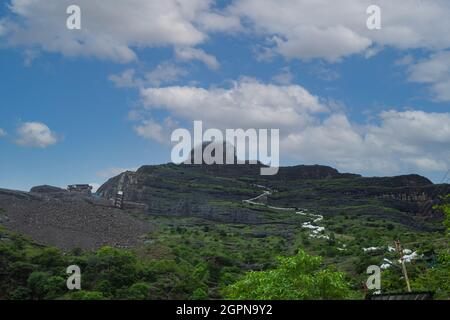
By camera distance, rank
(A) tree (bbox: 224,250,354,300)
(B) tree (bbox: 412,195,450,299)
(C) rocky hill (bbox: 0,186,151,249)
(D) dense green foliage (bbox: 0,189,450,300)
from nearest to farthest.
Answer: (A) tree (bbox: 224,250,354,300)
(B) tree (bbox: 412,195,450,299)
(D) dense green foliage (bbox: 0,189,450,300)
(C) rocky hill (bbox: 0,186,151,249)

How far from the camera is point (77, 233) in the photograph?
10619cm

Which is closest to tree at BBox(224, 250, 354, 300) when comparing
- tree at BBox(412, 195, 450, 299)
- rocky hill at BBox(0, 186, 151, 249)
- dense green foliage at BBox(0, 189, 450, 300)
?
dense green foliage at BBox(0, 189, 450, 300)

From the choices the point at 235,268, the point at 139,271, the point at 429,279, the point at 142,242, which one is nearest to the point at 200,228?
the point at 142,242

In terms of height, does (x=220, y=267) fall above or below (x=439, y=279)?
below

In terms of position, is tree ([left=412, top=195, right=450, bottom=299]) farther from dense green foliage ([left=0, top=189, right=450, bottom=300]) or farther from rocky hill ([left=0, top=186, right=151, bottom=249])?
rocky hill ([left=0, top=186, right=151, bottom=249])

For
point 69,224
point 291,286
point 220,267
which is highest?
point 69,224

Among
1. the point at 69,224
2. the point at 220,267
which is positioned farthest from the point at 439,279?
the point at 69,224

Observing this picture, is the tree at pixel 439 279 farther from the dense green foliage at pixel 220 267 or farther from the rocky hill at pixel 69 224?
the rocky hill at pixel 69 224

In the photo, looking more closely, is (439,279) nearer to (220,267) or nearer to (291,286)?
(291,286)

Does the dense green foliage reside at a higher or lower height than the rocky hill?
lower

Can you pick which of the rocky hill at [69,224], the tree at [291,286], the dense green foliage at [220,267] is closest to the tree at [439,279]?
the dense green foliage at [220,267]

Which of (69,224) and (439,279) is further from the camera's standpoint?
(69,224)
